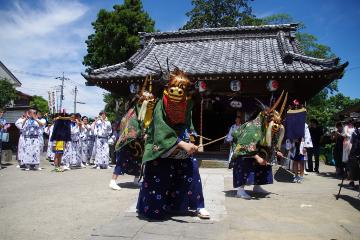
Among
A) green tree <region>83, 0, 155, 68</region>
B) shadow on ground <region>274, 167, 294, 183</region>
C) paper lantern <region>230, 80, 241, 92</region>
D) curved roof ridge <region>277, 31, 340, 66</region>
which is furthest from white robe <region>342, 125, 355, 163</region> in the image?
green tree <region>83, 0, 155, 68</region>

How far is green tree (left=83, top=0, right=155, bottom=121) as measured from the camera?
75.6 ft

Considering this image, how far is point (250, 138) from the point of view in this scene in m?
6.14

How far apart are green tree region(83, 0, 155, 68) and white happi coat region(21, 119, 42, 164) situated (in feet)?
43.2

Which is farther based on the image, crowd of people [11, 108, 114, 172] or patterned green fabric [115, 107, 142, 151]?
crowd of people [11, 108, 114, 172]

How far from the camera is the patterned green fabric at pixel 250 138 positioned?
20.1 feet

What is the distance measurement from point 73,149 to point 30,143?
1693 millimetres

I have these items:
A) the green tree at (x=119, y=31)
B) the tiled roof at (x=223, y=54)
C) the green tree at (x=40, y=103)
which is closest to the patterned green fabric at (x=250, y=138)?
the tiled roof at (x=223, y=54)

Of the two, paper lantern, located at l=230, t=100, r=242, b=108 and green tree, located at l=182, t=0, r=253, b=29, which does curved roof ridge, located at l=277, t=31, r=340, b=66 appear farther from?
green tree, located at l=182, t=0, r=253, b=29

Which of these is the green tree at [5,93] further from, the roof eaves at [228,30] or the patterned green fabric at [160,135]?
the patterned green fabric at [160,135]

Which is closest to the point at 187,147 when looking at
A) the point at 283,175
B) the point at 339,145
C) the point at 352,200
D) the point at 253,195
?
the point at 253,195

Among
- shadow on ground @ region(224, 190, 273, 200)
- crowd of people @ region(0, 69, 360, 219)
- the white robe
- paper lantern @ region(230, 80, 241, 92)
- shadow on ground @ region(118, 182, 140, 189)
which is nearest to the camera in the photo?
crowd of people @ region(0, 69, 360, 219)

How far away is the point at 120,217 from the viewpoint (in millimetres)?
4352

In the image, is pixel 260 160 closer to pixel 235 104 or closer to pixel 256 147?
pixel 256 147

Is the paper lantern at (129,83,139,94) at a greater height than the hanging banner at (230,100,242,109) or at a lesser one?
greater
